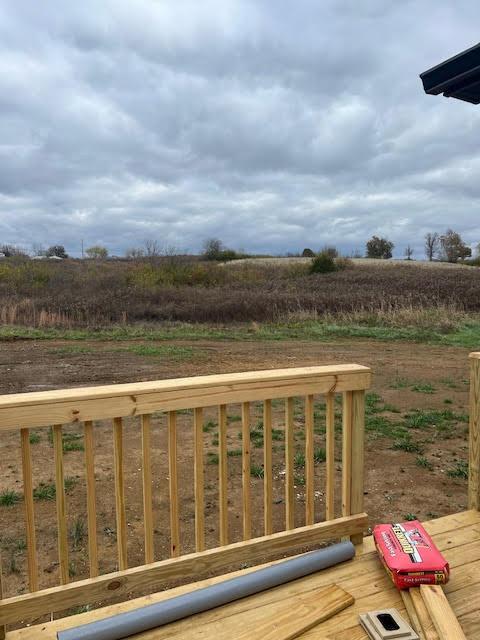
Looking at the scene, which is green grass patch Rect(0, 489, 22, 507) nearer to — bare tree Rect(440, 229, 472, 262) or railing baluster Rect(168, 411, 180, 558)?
railing baluster Rect(168, 411, 180, 558)

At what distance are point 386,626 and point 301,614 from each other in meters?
0.32

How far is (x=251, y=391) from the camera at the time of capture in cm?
208

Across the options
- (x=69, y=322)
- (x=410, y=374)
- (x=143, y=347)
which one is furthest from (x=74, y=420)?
(x=69, y=322)

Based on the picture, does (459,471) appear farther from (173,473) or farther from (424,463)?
(173,473)

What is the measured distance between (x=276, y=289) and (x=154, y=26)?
1689cm

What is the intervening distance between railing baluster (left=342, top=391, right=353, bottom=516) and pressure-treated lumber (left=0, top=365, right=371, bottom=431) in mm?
94

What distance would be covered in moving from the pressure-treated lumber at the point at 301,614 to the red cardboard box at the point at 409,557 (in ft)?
0.78

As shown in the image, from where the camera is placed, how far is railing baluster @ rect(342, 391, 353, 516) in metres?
2.36

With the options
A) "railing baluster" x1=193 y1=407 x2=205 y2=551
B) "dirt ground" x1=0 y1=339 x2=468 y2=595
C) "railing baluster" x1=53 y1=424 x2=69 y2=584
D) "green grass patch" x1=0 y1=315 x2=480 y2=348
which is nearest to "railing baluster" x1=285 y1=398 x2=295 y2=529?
"railing baluster" x1=193 y1=407 x2=205 y2=551

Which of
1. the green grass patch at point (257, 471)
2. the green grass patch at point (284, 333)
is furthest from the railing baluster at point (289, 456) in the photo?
the green grass patch at point (284, 333)

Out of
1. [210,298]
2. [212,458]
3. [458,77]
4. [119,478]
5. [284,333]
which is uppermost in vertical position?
[458,77]

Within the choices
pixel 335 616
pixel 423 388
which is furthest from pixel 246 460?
pixel 423 388

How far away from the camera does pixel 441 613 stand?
1.79 metres

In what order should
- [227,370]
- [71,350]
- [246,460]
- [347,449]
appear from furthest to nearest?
[71,350] → [227,370] → [347,449] → [246,460]
